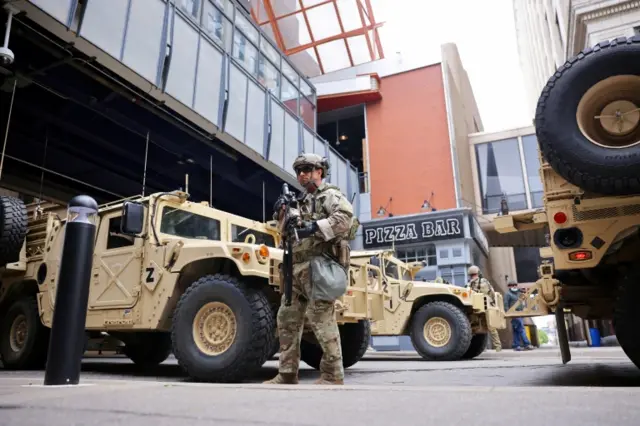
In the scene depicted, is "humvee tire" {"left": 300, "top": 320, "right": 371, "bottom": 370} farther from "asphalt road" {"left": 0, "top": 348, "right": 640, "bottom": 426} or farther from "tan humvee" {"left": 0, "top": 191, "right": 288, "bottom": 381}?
"asphalt road" {"left": 0, "top": 348, "right": 640, "bottom": 426}

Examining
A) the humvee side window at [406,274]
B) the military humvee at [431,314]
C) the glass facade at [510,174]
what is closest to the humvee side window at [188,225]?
the military humvee at [431,314]

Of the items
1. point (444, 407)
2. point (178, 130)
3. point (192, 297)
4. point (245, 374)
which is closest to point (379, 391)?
point (444, 407)

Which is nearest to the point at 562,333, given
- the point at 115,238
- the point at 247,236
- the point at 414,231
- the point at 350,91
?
the point at 247,236

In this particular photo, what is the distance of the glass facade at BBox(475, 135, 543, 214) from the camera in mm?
17641

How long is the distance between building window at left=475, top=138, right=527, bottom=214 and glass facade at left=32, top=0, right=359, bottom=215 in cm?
633

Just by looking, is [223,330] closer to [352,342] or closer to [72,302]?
[72,302]

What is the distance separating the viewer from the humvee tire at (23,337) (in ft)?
19.3

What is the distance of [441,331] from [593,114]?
17.5 feet

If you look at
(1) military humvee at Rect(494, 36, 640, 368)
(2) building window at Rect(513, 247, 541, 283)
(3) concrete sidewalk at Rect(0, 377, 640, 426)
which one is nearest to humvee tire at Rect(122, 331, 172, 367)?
(3) concrete sidewalk at Rect(0, 377, 640, 426)

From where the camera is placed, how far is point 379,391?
2170 millimetres

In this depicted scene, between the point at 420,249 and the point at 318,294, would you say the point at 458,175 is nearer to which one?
the point at 420,249

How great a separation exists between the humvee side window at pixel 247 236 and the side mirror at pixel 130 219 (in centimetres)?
131

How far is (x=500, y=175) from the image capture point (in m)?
18.3

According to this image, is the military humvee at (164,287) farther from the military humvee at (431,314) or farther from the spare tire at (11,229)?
the military humvee at (431,314)
